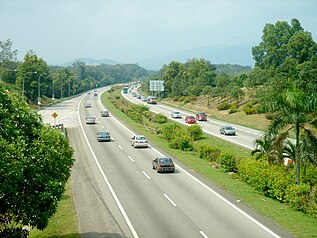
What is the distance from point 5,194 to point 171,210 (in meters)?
10.5

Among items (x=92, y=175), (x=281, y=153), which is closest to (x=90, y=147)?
(x=92, y=175)

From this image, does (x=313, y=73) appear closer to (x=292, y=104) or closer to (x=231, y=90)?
(x=231, y=90)

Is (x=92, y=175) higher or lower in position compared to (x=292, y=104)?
lower

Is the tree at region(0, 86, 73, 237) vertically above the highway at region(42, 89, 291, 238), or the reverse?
the tree at region(0, 86, 73, 237)

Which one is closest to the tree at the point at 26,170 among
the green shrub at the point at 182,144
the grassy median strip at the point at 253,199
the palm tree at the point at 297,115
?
Result: the grassy median strip at the point at 253,199

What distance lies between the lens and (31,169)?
13984 mm

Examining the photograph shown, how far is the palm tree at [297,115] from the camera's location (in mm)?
22578

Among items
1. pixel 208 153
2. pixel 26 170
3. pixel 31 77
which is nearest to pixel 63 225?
pixel 26 170

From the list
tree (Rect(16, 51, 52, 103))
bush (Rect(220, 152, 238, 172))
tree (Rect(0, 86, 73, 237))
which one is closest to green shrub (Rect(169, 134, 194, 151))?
bush (Rect(220, 152, 238, 172))

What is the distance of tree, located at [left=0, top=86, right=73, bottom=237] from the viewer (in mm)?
13219

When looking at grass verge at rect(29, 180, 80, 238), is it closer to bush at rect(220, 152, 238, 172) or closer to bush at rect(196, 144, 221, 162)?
bush at rect(220, 152, 238, 172)

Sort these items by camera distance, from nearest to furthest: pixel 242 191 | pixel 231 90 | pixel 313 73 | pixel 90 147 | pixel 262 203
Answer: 1. pixel 262 203
2. pixel 242 191
3. pixel 90 147
4. pixel 313 73
5. pixel 231 90

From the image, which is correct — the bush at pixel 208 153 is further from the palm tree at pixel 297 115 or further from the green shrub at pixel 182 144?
the palm tree at pixel 297 115

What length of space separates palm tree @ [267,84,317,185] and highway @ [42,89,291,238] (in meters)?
4.35
